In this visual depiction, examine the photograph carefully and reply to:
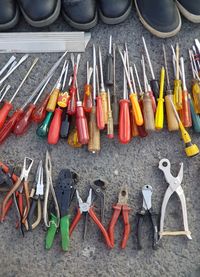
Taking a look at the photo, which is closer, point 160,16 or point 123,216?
point 123,216

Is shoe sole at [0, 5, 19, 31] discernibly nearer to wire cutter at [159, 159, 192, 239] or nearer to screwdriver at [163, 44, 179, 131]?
screwdriver at [163, 44, 179, 131]

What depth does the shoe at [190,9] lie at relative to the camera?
1.48 meters

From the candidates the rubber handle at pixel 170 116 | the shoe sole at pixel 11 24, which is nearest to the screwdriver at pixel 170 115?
the rubber handle at pixel 170 116

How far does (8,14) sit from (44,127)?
0.42 m

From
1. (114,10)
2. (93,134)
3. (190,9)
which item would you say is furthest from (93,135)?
(190,9)

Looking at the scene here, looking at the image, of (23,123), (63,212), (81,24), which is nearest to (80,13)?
(81,24)

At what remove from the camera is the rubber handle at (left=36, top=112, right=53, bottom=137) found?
140 centimetres

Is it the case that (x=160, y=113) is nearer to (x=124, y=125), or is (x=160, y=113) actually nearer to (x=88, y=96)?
(x=124, y=125)

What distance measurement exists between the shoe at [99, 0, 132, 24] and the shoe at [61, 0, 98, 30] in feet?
0.09

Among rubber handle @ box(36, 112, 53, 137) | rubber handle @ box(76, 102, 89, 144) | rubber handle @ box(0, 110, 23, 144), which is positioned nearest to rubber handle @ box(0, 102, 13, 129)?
rubber handle @ box(0, 110, 23, 144)

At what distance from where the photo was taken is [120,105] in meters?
1.42

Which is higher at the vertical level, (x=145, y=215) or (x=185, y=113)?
(x=185, y=113)

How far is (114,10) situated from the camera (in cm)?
146

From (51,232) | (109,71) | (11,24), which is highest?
(11,24)
